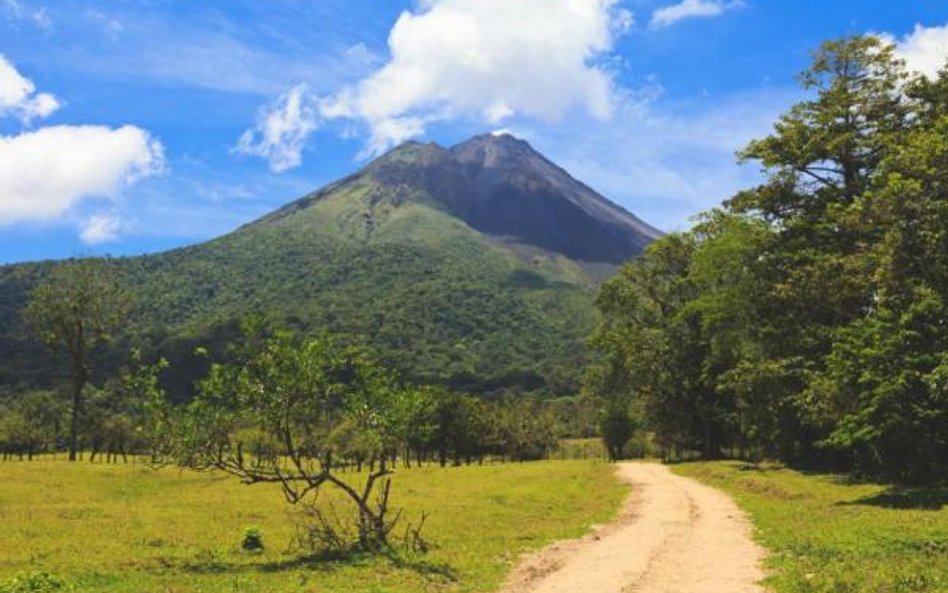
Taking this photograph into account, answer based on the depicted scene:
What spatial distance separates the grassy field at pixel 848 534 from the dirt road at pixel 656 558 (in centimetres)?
88

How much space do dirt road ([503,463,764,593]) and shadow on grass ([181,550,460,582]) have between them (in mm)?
2517

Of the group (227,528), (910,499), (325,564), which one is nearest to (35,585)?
(325,564)

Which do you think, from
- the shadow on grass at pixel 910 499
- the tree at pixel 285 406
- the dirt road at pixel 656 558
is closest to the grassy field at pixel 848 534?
the shadow on grass at pixel 910 499

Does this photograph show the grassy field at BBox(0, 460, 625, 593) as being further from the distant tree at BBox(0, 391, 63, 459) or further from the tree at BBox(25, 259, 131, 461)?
the distant tree at BBox(0, 391, 63, 459)

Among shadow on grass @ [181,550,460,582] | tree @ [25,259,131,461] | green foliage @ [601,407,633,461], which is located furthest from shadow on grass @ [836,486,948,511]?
green foliage @ [601,407,633,461]

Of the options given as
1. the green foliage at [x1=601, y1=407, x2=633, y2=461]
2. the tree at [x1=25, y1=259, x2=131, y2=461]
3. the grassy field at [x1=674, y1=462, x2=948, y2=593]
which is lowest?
the grassy field at [x1=674, y1=462, x2=948, y2=593]

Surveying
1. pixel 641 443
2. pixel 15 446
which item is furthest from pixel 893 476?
pixel 15 446

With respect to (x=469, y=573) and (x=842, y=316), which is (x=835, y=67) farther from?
(x=469, y=573)

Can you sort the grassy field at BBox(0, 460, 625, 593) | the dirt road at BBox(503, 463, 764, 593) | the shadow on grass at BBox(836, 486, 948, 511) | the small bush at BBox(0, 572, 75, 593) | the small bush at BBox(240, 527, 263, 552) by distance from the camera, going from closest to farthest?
the small bush at BBox(0, 572, 75, 593) → the dirt road at BBox(503, 463, 764, 593) → the grassy field at BBox(0, 460, 625, 593) → the small bush at BBox(240, 527, 263, 552) → the shadow on grass at BBox(836, 486, 948, 511)

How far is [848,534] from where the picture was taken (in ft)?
83.1

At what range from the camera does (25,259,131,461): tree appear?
264ft

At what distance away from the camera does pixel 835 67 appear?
51938 millimetres

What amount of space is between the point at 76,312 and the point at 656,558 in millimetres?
73170

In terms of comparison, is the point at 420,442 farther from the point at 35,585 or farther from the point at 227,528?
the point at 35,585
